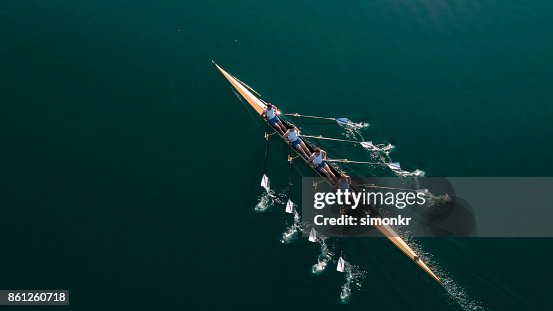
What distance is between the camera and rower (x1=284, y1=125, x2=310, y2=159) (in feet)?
81.5

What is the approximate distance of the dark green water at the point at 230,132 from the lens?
2147cm

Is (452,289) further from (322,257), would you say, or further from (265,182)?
(265,182)

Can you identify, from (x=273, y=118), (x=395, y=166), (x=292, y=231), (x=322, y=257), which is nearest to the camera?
(x=322, y=257)

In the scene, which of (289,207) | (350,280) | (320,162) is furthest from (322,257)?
(320,162)

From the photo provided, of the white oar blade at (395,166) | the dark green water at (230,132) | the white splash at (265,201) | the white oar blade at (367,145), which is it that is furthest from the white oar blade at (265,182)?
the white oar blade at (395,166)

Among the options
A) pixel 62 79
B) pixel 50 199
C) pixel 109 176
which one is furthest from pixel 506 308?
pixel 62 79

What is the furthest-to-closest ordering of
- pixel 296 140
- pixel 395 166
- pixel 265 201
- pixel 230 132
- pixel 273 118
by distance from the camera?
pixel 230 132
pixel 273 118
pixel 296 140
pixel 395 166
pixel 265 201

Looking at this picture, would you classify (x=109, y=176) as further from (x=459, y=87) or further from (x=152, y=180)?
(x=459, y=87)

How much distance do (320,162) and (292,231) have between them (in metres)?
3.71

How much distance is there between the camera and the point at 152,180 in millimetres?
24828

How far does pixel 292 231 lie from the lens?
75.0 feet

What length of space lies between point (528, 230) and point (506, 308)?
415 cm

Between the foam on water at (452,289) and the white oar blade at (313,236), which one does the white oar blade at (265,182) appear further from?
the foam on water at (452,289)

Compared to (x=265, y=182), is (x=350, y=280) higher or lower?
lower
